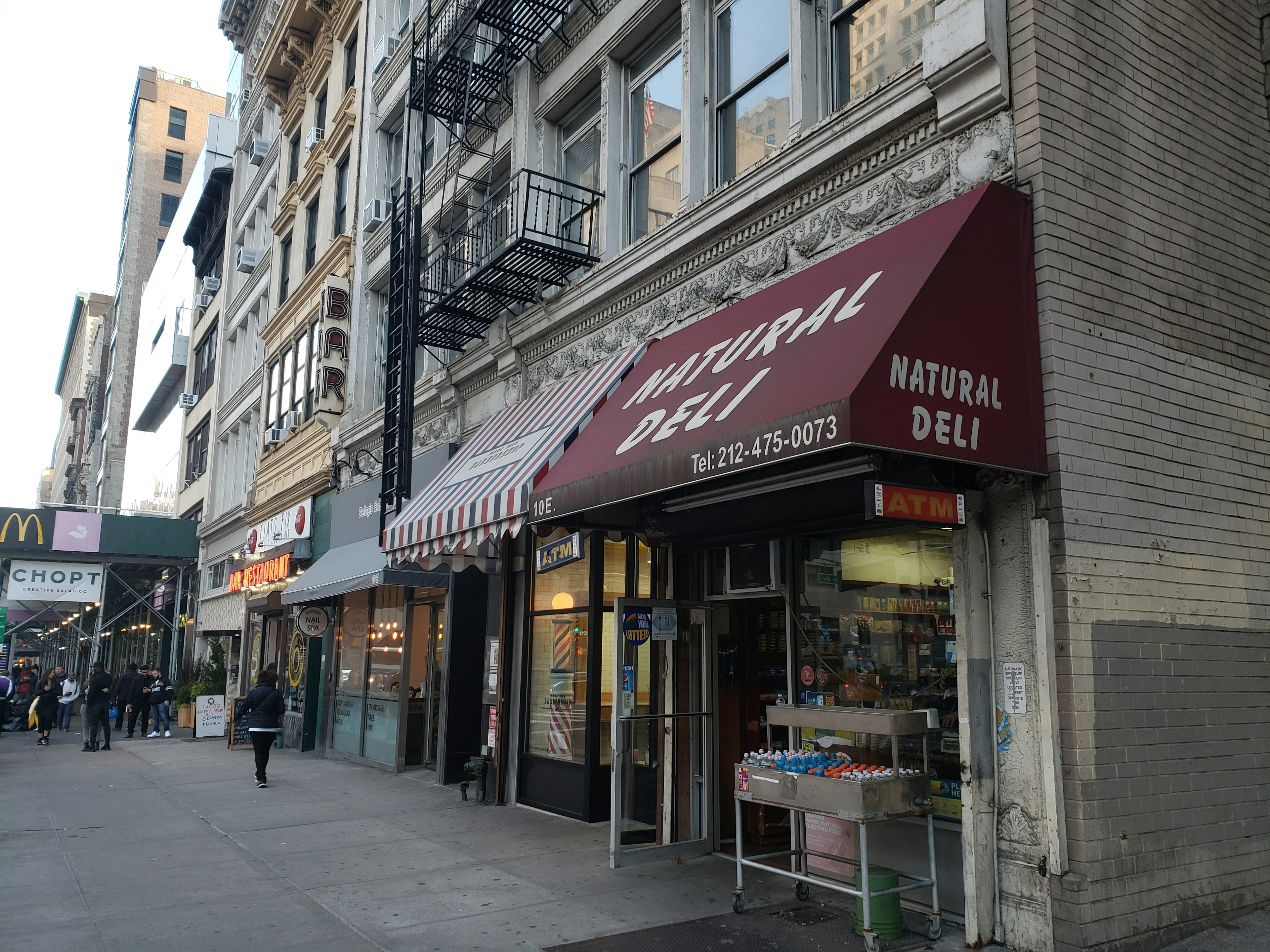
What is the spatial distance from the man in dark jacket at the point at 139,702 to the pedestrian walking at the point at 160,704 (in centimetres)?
15

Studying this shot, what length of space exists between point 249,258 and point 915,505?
27.7 metres

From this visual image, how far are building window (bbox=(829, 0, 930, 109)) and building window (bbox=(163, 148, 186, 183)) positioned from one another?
2790 inches

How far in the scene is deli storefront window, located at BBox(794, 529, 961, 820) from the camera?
6855mm

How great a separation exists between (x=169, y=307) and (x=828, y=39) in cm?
4378

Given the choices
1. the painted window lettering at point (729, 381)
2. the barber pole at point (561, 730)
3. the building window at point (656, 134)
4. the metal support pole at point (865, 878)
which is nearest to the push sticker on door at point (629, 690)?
the painted window lettering at point (729, 381)

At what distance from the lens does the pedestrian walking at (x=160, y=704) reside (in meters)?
22.8

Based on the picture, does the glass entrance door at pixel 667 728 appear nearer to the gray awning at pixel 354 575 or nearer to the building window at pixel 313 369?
the gray awning at pixel 354 575

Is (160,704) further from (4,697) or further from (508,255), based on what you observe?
(508,255)

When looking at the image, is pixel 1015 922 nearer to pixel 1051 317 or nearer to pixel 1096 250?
pixel 1051 317

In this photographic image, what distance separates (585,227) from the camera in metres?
12.4

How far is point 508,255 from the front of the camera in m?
11.7

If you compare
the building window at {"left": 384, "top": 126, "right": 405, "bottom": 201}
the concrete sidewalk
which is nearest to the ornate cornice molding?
the concrete sidewalk

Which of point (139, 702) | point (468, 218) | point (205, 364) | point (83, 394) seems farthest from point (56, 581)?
point (83, 394)

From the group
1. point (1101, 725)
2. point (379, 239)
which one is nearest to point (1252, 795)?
point (1101, 725)
